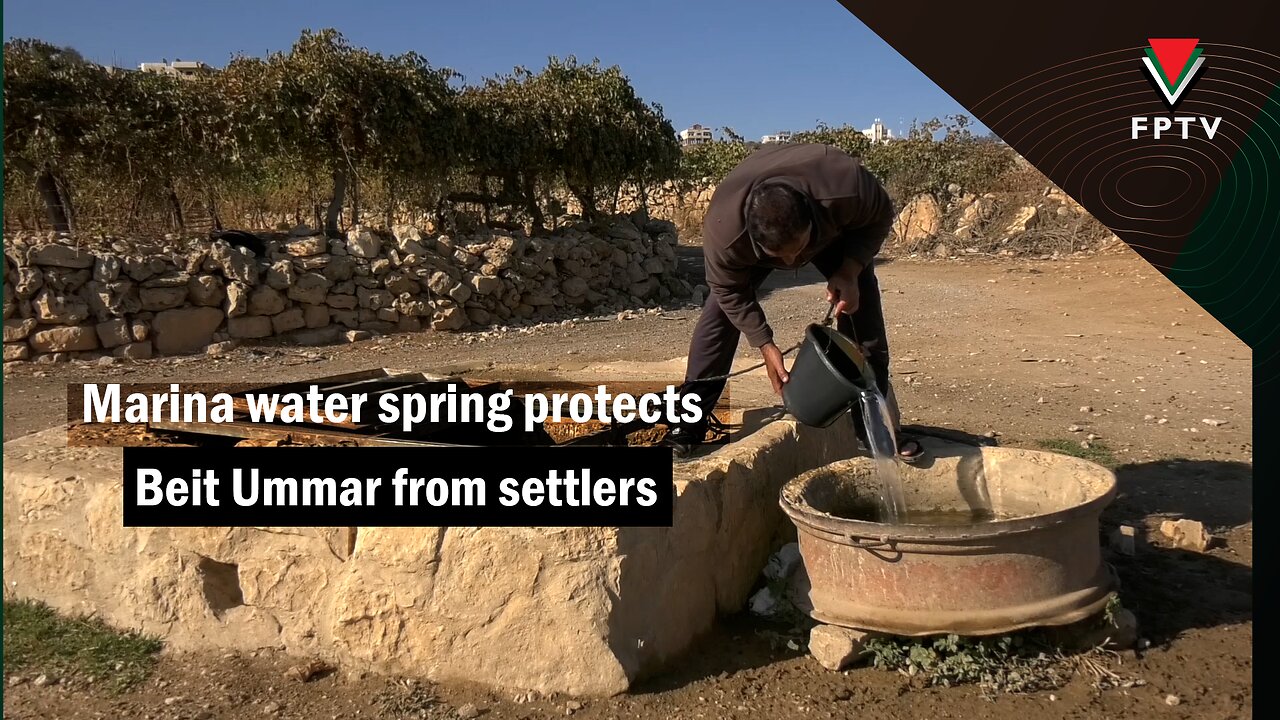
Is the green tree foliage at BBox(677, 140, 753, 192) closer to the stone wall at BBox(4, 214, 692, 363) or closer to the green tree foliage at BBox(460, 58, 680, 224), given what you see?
the green tree foliage at BBox(460, 58, 680, 224)

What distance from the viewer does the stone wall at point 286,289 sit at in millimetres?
7438

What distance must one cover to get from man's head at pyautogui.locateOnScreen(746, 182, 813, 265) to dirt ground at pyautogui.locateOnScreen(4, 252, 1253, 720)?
4.04 feet

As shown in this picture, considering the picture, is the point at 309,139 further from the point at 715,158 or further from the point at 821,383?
the point at 715,158

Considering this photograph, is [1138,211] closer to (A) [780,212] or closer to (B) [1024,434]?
(B) [1024,434]

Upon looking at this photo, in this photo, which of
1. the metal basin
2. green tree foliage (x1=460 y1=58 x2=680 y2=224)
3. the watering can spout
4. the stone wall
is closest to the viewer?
the metal basin

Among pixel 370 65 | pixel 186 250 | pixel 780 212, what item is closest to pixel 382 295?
pixel 186 250

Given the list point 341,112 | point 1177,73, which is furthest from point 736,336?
point 341,112

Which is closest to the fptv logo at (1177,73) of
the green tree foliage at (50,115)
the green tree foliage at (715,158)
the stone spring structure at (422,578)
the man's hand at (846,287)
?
the man's hand at (846,287)

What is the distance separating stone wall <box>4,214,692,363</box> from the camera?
7.44m

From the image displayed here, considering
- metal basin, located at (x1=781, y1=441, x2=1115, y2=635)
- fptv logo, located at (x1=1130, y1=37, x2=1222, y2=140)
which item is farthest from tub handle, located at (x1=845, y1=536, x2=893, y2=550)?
fptv logo, located at (x1=1130, y1=37, x2=1222, y2=140)

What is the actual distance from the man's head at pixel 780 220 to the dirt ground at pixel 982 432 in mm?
1231

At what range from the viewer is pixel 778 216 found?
2561 millimetres

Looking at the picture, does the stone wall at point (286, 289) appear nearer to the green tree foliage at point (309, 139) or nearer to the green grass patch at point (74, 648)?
the green tree foliage at point (309, 139)

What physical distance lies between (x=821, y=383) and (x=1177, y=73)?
17.6 ft
